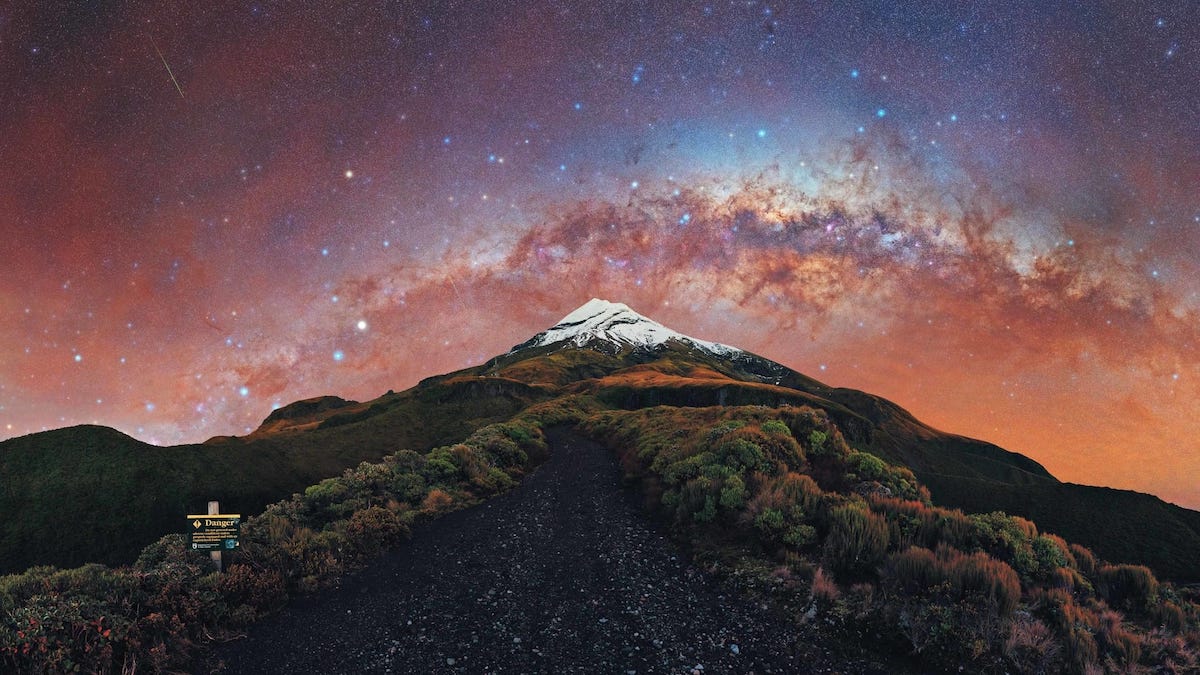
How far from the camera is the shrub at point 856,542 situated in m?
10.0

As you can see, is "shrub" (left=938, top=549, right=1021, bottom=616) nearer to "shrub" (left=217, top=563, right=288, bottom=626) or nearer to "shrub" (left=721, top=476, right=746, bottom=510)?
"shrub" (left=721, top=476, right=746, bottom=510)

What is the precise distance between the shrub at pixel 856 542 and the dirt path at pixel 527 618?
2193 mm

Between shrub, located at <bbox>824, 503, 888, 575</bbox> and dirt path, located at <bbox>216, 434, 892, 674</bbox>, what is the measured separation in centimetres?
219

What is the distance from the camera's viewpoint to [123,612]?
28.7 feet

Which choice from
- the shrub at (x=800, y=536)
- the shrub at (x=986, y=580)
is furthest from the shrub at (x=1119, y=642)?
the shrub at (x=800, y=536)

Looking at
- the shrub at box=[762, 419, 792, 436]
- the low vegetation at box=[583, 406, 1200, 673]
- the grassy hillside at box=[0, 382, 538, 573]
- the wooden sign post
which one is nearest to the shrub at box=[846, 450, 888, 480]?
the low vegetation at box=[583, 406, 1200, 673]

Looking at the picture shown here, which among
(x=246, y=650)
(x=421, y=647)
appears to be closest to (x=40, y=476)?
(x=246, y=650)

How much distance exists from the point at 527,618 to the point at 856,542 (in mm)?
7072

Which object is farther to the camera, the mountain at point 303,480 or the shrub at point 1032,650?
the mountain at point 303,480

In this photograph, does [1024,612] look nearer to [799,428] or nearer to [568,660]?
[568,660]

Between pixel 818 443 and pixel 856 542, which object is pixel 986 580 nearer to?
pixel 856 542

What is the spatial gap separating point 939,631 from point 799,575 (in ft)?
8.87

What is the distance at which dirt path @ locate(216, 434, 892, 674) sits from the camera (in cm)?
800

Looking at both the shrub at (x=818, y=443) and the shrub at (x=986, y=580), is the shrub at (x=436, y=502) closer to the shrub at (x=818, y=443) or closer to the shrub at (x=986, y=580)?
the shrub at (x=818, y=443)
